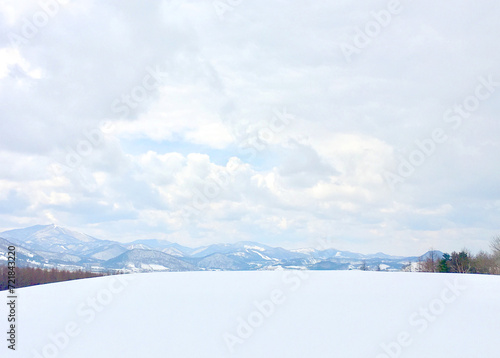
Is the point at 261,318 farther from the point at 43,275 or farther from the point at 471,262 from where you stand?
the point at 43,275

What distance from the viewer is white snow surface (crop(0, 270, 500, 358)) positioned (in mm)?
7824

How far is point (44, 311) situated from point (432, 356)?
25.8ft

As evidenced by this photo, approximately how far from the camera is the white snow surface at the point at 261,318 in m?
7.82

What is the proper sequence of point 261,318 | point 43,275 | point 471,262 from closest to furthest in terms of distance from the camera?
point 261,318 → point 471,262 → point 43,275

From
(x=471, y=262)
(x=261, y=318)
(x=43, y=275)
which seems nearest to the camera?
(x=261, y=318)

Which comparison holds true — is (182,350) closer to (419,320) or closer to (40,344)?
(40,344)

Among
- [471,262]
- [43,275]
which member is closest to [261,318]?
[471,262]

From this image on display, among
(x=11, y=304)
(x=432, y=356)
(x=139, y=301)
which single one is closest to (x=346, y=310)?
(x=432, y=356)

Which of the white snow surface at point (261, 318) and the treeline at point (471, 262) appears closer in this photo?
the white snow surface at point (261, 318)

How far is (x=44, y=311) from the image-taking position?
9.96 metres

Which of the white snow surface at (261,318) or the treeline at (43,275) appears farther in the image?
the treeline at (43,275)

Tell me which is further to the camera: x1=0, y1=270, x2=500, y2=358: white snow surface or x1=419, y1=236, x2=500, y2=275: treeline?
x1=419, y1=236, x2=500, y2=275: treeline

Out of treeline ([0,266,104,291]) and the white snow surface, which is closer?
the white snow surface

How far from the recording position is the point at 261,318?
9547mm
